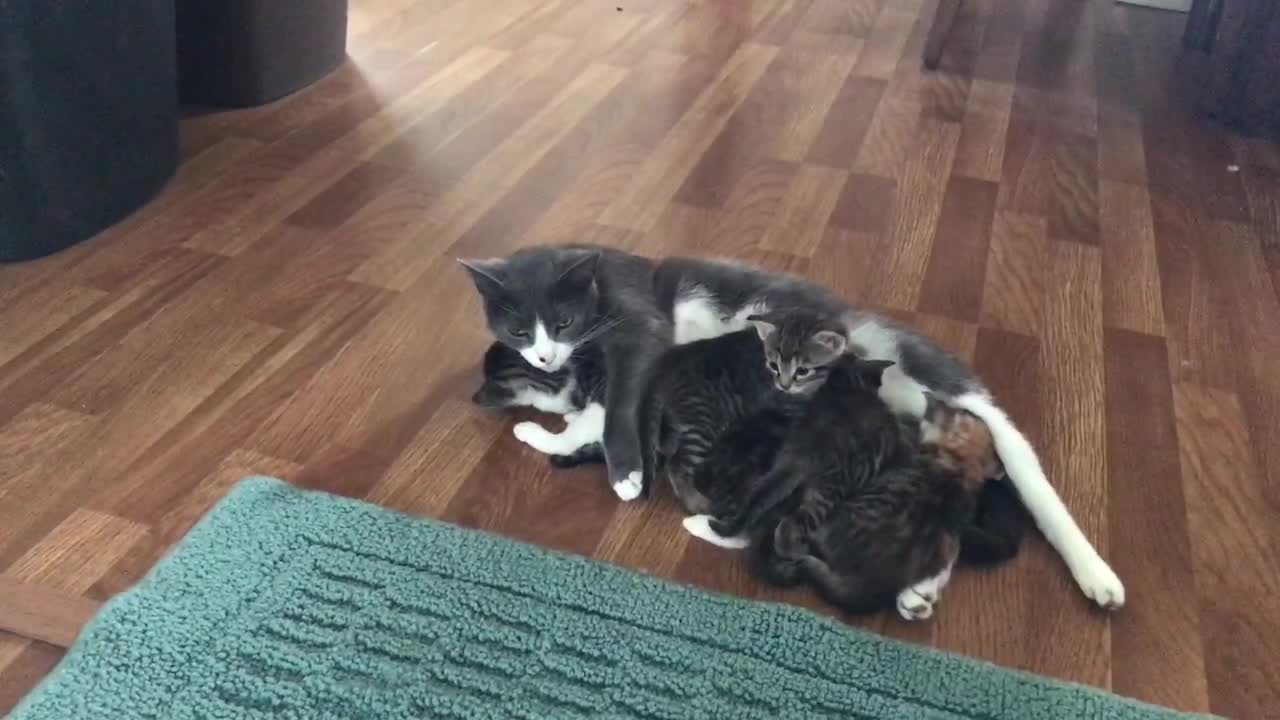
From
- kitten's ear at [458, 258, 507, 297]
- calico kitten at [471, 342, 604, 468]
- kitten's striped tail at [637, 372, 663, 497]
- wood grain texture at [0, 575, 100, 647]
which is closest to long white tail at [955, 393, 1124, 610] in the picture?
kitten's striped tail at [637, 372, 663, 497]

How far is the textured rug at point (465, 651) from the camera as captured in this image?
1.15 m

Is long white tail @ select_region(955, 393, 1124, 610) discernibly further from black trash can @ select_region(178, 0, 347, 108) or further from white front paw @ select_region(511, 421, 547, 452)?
black trash can @ select_region(178, 0, 347, 108)

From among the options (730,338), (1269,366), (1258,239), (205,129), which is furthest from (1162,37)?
(205,129)

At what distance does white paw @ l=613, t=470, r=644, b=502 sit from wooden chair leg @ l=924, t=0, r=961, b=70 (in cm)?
198

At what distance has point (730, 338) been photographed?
1.49 m

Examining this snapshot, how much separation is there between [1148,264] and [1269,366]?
355mm

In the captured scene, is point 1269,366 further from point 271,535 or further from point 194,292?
point 194,292

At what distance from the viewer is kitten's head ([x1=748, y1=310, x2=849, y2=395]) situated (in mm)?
1400

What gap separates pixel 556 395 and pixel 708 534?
351mm

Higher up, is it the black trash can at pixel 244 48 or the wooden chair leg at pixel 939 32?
the wooden chair leg at pixel 939 32

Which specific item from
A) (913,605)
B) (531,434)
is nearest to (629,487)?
(531,434)

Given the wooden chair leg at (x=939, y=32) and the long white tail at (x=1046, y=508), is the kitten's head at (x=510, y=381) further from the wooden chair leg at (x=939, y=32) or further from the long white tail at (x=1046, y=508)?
the wooden chair leg at (x=939, y=32)

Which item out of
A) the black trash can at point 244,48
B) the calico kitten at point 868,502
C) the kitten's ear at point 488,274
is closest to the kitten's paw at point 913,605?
the calico kitten at point 868,502

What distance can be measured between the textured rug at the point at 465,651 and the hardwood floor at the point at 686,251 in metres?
0.07
